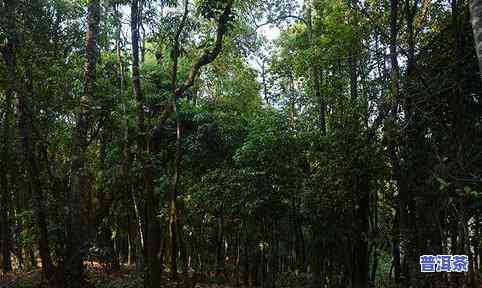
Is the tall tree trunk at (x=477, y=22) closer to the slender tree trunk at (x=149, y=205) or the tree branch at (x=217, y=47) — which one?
the tree branch at (x=217, y=47)

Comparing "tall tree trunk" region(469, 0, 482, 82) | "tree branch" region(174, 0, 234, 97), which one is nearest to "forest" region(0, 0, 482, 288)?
"tree branch" region(174, 0, 234, 97)

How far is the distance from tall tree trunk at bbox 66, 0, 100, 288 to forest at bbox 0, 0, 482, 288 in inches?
1.1

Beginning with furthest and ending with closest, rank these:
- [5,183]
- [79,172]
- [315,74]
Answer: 1. [5,183]
2. [315,74]
3. [79,172]

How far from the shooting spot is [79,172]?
28.4ft

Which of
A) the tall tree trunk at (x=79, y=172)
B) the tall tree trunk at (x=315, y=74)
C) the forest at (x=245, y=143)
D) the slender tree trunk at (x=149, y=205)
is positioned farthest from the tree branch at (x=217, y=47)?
the tall tree trunk at (x=315, y=74)

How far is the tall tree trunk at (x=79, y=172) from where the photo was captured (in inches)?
339

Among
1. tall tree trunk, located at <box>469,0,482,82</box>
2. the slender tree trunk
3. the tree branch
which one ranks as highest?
the tree branch

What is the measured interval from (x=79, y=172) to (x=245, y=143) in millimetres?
3892

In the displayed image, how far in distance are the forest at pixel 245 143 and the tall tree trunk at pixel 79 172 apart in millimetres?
27

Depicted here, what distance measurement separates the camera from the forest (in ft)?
27.5

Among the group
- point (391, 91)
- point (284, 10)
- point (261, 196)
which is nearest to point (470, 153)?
point (391, 91)

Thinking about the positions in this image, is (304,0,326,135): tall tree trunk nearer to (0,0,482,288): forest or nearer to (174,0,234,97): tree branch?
(0,0,482,288): forest

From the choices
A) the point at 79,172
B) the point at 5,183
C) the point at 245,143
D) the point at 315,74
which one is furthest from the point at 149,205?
the point at 5,183

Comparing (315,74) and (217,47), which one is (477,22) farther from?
(315,74)
